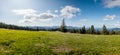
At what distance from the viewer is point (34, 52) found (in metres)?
32.4

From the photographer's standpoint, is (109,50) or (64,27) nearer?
(109,50)

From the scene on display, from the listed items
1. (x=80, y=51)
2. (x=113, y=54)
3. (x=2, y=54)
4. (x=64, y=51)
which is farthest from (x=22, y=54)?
(x=113, y=54)

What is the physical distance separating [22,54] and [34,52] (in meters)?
2.55

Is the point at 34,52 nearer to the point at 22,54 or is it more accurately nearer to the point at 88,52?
the point at 22,54

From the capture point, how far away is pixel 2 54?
30.2 m

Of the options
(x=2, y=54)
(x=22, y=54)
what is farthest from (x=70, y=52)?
(x=2, y=54)

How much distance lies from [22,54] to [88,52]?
12.7 metres

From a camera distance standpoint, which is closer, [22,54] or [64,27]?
[22,54]

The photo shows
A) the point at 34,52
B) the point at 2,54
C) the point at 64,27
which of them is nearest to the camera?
the point at 2,54

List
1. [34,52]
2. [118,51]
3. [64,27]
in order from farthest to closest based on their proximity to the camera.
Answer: [64,27] → [118,51] → [34,52]

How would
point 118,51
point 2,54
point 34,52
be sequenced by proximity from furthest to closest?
point 118,51 < point 34,52 < point 2,54

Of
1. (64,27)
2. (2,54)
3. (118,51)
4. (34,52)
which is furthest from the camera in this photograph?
(64,27)

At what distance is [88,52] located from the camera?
34.0 meters

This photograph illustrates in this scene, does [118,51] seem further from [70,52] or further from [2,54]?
[2,54]
